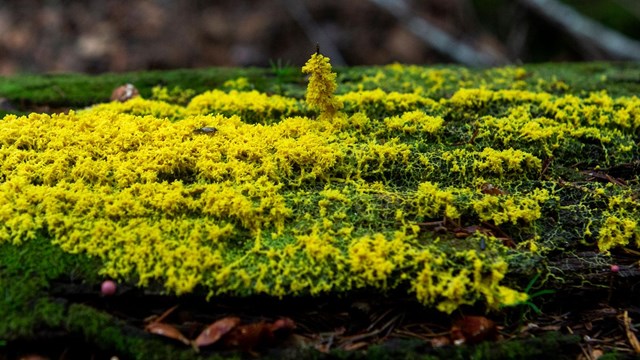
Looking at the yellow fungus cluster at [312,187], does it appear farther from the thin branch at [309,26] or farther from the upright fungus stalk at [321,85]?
the thin branch at [309,26]

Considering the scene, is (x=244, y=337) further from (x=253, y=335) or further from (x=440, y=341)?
(x=440, y=341)

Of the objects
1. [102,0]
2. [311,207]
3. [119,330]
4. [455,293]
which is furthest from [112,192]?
[102,0]

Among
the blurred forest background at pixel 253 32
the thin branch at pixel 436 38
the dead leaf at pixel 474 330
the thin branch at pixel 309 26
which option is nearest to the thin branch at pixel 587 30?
the blurred forest background at pixel 253 32

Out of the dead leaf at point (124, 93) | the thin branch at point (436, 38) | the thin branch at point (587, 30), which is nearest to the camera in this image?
the dead leaf at point (124, 93)

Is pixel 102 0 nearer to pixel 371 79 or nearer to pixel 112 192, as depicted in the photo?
pixel 371 79

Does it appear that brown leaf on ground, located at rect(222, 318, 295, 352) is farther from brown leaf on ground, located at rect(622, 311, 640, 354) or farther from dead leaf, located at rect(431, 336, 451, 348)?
brown leaf on ground, located at rect(622, 311, 640, 354)

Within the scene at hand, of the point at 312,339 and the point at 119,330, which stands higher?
the point at 119,330
